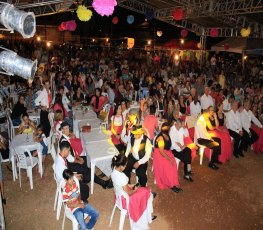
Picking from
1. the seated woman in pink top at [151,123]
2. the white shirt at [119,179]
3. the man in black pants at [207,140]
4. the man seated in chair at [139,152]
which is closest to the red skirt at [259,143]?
the man in black pants at [207,140]

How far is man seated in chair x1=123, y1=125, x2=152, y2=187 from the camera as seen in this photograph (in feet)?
15.1

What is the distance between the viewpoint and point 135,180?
527 cm

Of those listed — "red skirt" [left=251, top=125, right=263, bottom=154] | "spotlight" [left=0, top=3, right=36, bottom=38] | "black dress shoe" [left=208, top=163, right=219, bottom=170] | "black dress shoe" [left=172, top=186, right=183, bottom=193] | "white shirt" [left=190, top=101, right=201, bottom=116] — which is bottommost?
"black dress shoe" [left=172, top=186, right=183, bottom=193]

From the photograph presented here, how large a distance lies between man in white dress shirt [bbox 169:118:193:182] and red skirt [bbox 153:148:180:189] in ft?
1.22

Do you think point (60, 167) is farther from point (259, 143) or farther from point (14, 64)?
point (259, 143)

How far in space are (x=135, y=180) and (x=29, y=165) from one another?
2011 millimetres

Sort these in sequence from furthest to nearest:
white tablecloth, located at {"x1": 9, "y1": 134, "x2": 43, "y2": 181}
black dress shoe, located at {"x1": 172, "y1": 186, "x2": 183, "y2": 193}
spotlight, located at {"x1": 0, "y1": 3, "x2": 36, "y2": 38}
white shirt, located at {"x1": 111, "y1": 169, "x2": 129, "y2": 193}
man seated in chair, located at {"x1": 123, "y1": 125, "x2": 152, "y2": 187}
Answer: black dress shoe, located at {"x1": 172, "y1": 186, "x2": 183, "y2": 193} < white tablecloth, located at {"x1": 9, "y1": 134, "x2": 43, "y2": 181} < man seated in chair, located at {"x1": 123, "y1": 125, "x2": 152, "y2": 187} < white shirt, located at {"x1": 111, "y1": 169, "x2": 129, "y2": 193} < spotlight, located at {"x1": 0, "y1": 3, "x2": 36, "y2": 38}

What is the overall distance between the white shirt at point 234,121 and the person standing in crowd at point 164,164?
7.95 ft

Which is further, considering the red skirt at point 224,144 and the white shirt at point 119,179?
the red skirt at point 224,144

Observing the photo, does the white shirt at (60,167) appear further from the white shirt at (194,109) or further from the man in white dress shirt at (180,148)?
the white shirt at (194,109)

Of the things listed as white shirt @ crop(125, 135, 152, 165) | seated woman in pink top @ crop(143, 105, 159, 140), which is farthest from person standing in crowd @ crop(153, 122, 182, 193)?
seated woman in pink top @ crop(143, 105, 159, 140)

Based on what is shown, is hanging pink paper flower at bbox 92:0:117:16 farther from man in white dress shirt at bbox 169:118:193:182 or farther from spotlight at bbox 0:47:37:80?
spotlight at bbox 0:47:37:80

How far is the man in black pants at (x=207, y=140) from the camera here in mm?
5895

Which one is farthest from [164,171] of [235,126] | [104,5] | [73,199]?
[104,5]
